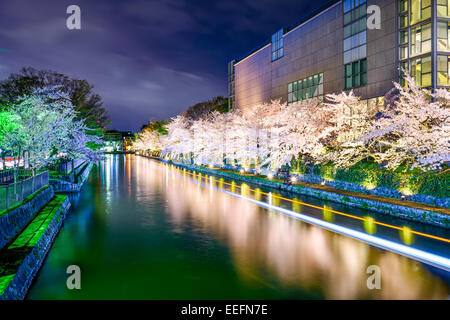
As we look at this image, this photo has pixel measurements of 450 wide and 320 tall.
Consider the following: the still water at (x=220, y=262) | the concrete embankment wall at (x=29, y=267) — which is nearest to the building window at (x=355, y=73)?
the still water at (x=220, y=262)

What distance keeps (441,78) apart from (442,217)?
1890cm

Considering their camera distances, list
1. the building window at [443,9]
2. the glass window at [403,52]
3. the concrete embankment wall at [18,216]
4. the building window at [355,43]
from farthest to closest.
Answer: the building window at [355,43] < the glass window at [403,52] < the building window at [443,9] < the concrete embankment wall at [18,216]

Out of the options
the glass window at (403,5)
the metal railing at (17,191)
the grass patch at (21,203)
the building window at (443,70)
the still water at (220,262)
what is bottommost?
the still water at (220,262)

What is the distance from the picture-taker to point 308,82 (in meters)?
41.8

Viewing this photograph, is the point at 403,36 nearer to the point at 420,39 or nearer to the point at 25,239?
the point at 420,39

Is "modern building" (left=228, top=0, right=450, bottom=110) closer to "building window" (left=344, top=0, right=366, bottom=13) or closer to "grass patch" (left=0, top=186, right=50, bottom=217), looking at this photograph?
"building window" (left=344, top=0, right=366, bottom=13)

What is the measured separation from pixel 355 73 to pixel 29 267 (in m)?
34.6

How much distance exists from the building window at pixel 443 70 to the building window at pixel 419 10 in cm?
387

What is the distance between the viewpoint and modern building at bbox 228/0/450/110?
26703 mm

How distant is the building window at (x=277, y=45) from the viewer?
48.8 m

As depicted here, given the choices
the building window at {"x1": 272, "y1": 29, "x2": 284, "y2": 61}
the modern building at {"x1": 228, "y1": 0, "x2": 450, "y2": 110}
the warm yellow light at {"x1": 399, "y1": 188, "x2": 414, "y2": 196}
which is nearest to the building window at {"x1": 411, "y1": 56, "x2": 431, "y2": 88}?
the modern building at {"x1": 228, "y1": 0, "x2": 450, "y2": 110}

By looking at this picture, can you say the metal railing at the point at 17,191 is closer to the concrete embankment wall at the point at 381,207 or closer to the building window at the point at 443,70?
the concrete embankment wall at the point at 381,207

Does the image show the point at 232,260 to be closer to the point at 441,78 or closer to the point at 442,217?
the point at 442,217
